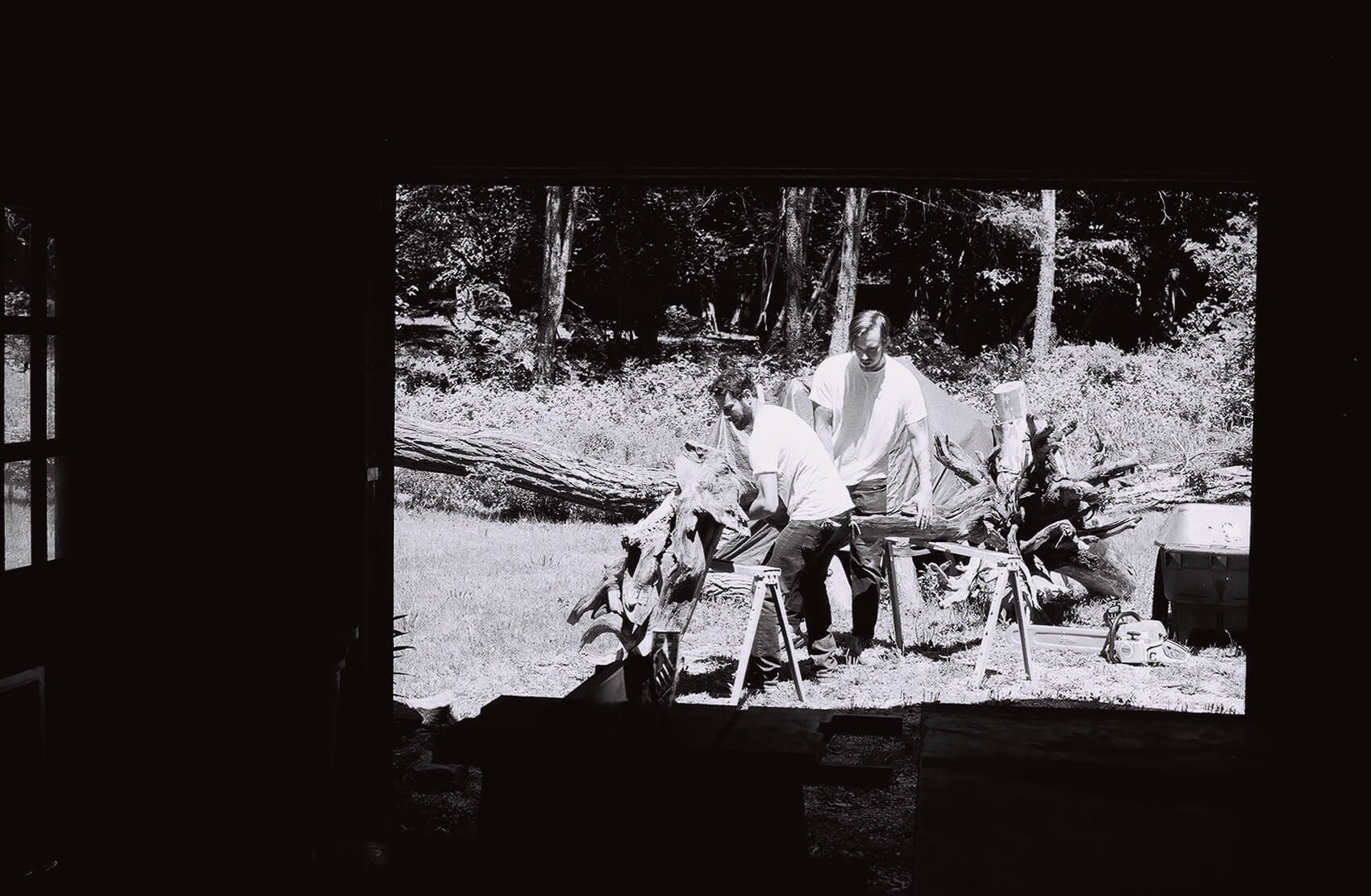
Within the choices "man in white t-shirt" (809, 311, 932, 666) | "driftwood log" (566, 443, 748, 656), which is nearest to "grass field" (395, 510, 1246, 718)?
"man in white t-shirt" (809, 311, 932, 666)

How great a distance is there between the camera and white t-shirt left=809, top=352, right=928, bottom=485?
11.1 meters

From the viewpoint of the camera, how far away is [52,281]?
3975 mm

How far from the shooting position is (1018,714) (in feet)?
11.3

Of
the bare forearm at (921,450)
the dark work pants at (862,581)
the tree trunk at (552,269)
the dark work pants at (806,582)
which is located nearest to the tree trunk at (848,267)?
the tree trunk at (552,269)

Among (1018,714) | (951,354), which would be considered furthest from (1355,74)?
(951,354)

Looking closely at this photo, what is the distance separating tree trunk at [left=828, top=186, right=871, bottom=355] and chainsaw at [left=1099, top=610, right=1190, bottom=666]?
998 centimetres

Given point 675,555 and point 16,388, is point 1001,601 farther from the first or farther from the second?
point 16,388

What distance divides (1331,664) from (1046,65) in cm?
210

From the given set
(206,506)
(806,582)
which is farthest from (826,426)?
(206,506)

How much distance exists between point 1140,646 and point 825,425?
3684 mm

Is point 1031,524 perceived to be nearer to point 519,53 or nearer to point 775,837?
point 519,53

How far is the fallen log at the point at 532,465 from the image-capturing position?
13617mm

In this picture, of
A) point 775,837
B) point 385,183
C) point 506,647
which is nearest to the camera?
point 775,837

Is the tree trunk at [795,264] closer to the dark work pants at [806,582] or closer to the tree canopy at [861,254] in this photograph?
the tree canopy at [861,254]
